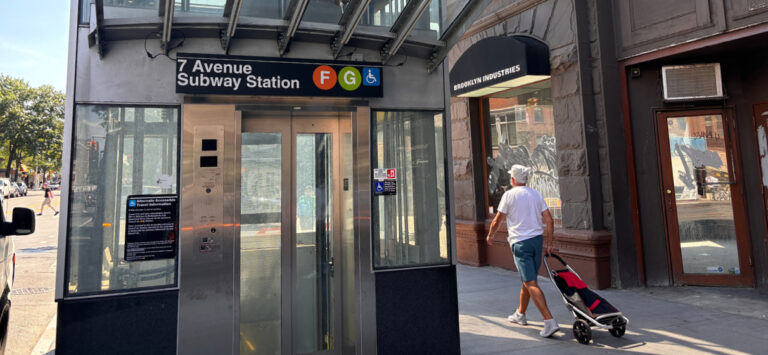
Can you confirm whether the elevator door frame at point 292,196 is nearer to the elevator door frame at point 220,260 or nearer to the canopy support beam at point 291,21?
the elevator door frame at point 220,260

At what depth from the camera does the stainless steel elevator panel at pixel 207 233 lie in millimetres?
3645

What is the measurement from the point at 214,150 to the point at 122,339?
163 centimetres

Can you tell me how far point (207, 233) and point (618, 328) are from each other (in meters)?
4.25

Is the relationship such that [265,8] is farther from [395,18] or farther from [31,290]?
[31,290]

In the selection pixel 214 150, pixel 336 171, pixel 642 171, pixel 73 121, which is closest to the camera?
pixel 73 121

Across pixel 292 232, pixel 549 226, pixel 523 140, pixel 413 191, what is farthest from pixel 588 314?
pixel 523 140

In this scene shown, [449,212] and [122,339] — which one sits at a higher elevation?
[449,212]

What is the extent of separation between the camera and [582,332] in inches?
185

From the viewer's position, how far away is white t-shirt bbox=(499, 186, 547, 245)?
16.8ft

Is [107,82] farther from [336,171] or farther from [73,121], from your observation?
[336,171]

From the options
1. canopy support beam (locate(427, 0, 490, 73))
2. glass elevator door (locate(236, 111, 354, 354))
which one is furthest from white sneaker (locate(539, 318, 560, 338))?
canopy support beam (locate(427, 0, 490, 73))

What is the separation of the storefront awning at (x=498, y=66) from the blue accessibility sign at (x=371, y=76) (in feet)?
14.3

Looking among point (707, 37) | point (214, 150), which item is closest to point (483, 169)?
point (707, 37)

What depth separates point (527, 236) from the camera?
511 cm
